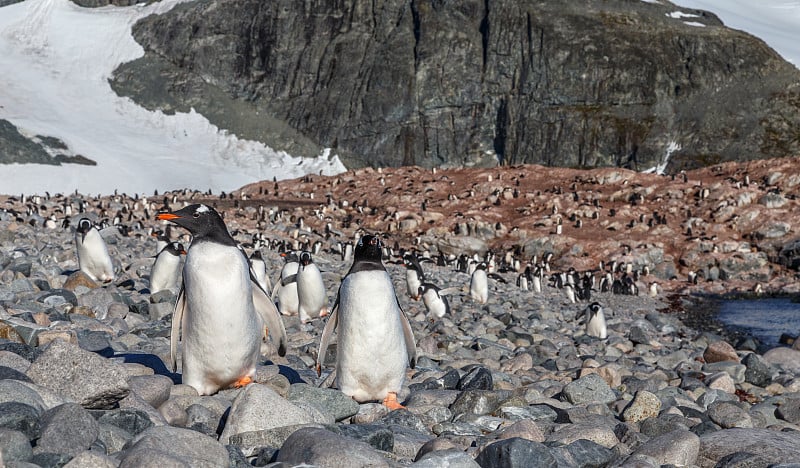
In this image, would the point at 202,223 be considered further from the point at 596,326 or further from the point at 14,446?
the point at 596,326

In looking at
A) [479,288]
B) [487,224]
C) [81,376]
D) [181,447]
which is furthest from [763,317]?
[181,447]

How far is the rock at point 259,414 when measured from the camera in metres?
4.17

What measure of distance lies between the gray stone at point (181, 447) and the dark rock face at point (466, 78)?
2998 inches

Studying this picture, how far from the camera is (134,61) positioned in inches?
3428

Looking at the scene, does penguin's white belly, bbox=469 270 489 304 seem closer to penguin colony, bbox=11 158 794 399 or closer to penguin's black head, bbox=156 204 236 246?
penguin colony, bbox=11 158 794 399

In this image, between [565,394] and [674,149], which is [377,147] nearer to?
[674,149]

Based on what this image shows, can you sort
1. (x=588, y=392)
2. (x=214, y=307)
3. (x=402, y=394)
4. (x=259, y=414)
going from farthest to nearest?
(x=588, y=392)
(x=402, y=394)
(x=214, y=307)
(x=259, y=414)

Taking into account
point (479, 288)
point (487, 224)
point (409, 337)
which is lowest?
point (487, 224)

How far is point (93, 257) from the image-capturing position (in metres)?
13.1

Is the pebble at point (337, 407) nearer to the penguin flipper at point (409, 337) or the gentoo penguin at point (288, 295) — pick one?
the penguin flipper at point (409, 337)

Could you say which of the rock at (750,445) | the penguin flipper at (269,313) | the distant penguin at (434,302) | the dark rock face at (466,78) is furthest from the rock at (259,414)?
the dark rock face at (466,78)

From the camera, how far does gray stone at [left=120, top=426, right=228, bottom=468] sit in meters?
3.30

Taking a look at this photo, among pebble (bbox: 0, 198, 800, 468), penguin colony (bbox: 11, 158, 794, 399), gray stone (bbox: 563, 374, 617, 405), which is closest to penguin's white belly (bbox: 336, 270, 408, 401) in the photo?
pebble (bbox: 0, 198, 800, 468)

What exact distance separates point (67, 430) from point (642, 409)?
4.58 m
